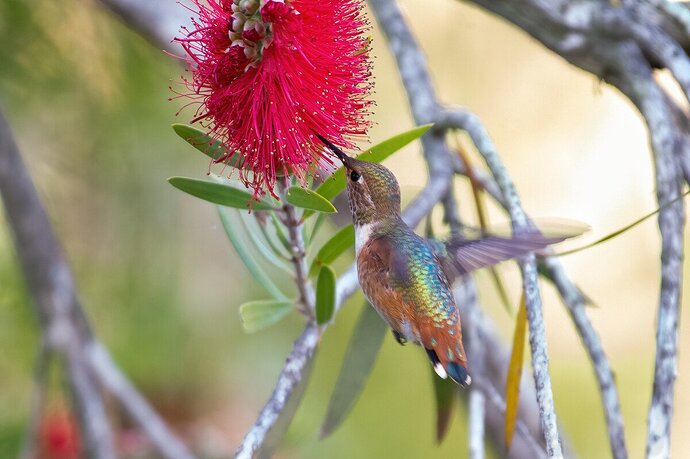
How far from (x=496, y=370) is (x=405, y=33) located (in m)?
0.54

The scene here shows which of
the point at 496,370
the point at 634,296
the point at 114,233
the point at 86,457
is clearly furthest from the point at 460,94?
the point at 86,457

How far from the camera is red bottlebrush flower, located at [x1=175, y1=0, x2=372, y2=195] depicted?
745 mm

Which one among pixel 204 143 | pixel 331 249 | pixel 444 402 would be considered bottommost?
pixel 444 402

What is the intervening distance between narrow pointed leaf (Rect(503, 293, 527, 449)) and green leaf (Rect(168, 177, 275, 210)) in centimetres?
26

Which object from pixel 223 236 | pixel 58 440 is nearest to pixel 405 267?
pixel 58 440

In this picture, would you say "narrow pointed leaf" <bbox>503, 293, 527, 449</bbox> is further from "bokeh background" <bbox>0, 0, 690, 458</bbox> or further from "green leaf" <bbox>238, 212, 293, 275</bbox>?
"bokeh background" <bbox>0, 0, 690, 458</bbox>

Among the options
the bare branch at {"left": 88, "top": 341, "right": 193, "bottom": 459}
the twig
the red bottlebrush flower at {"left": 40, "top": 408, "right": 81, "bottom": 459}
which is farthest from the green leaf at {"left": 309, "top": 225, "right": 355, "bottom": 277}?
the red bottlebrush flower at {"left": 40, "top": 408, "right": 81, "bottom": 459}

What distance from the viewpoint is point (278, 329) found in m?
2.06

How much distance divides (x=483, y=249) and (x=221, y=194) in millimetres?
301

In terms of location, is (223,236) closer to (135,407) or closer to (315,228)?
(135,407)

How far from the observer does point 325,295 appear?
0.82 meters

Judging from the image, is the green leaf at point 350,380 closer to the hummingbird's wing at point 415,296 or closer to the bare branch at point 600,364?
the hummingbird's wing at point 415,296

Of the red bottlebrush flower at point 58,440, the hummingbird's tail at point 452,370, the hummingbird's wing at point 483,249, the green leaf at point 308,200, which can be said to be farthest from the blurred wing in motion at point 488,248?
the red bottlebrush flower at point 58,440

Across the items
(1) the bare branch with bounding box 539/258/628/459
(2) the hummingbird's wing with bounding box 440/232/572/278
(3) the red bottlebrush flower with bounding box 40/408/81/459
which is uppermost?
(2) the hummingbird's wing with bounding box 440/232/572/278
